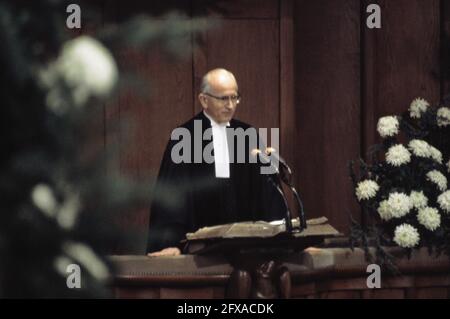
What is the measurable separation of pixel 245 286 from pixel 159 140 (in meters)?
2.83

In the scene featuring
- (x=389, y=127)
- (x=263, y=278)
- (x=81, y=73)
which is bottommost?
(x=263, y=278)

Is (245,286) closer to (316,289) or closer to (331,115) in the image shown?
(316,289)

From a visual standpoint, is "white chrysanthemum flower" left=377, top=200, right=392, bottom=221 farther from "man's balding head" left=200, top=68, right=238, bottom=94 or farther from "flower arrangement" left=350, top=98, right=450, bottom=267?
"man's balding head" left=200, top=68, right=238, bottom=94

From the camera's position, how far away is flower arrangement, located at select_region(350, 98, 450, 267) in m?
4.69

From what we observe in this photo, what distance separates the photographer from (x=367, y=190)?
5082 mm

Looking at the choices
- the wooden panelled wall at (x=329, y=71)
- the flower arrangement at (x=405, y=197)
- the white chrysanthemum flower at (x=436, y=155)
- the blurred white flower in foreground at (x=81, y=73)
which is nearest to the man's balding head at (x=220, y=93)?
the flower arrangement at (x=405, y=197)

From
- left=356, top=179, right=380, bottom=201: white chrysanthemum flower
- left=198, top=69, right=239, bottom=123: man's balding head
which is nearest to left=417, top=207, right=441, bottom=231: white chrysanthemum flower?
left=356, top=179, right=380, bottom=201: white chrysanthemum flower

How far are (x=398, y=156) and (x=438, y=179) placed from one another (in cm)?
26

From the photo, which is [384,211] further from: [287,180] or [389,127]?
[287,180]

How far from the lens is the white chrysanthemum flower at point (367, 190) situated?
5.08 metres

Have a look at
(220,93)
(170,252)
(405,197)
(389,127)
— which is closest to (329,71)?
(389,127)

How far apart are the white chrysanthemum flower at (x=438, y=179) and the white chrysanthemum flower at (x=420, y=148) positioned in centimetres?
16

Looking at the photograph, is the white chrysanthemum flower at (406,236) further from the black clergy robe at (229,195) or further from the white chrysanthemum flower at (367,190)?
the black clergy robe at (229,195)

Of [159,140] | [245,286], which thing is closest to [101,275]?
[245,286]
